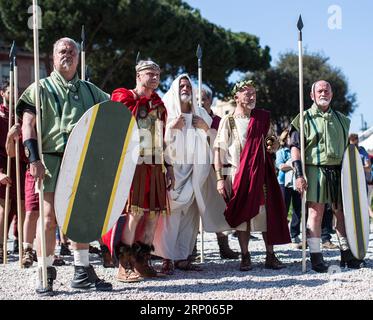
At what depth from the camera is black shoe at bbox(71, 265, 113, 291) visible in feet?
12.7

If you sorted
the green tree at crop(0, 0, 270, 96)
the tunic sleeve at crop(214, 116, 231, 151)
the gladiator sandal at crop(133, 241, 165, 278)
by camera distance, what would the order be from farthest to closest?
the green tree at crop(0, 0, 270, 96)
the tunic sleeve at crop(214, 116, 231, 151)
the gladiator sandal at crop(133, 241, 165, 278)

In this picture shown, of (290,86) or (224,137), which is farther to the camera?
(290,86)

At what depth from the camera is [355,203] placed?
15.5ft

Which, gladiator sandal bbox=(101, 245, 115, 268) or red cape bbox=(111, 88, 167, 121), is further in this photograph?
gladiator sandal bbox=(101, 245, 115, 268)

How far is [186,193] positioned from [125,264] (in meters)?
0.90

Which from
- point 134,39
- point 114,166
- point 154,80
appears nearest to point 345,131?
point 154,80

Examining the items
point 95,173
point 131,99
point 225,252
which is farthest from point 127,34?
point 95,173

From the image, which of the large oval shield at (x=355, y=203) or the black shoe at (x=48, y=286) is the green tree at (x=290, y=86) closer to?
the large oval shield at (x=355, y=203)

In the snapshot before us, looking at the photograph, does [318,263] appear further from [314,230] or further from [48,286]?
[48,286]

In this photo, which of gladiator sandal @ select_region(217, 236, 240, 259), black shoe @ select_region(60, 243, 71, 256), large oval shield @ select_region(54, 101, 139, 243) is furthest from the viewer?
black shoe @ select_region(60, 243, 71, 256)

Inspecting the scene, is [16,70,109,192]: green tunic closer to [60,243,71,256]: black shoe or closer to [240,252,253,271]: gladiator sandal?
[240,252,253,271]: gladiator sandal

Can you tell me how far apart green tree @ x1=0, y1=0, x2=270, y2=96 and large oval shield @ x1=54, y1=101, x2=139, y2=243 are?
1426 centimetres

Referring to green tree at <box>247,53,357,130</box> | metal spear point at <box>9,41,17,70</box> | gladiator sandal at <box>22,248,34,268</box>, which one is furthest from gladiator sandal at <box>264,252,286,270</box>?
green tree at <box>247,53,357,130</box>

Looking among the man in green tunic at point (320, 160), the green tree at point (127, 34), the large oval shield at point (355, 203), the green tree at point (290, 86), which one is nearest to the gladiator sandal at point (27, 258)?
the man in green tunic at point (320, 160)
